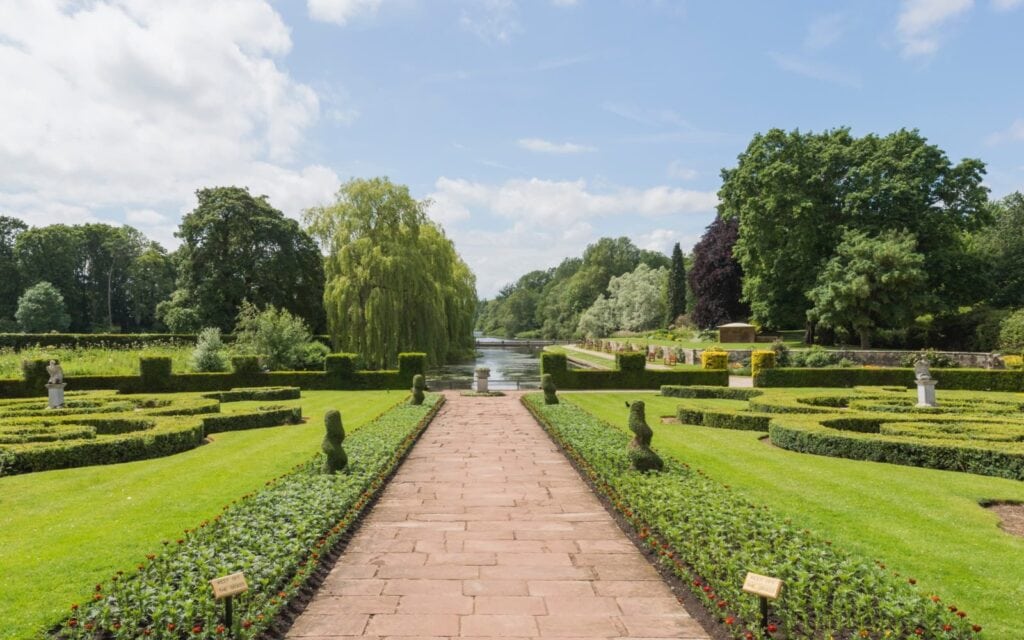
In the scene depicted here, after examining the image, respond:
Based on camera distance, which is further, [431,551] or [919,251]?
[919,251]

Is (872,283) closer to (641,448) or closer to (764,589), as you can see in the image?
(641,448)

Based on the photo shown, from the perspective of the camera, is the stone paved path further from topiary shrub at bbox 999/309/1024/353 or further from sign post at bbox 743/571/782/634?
topiary shrub at bbox 999/309/1024/353

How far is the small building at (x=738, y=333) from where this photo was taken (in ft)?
134

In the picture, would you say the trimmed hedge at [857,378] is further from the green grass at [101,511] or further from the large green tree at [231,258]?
the large green tree at [231,258]

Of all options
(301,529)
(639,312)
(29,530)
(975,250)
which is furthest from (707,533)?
(639,312)

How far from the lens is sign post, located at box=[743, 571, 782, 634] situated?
12.5ft

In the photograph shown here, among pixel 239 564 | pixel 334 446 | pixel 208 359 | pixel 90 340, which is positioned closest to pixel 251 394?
pixel 208 359

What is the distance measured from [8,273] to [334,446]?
65.3m

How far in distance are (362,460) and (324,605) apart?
435cm

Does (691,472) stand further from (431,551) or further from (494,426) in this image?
(494,426)

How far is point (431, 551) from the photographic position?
19.7ft

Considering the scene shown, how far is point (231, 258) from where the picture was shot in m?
39.1

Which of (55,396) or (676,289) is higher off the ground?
(676,289)

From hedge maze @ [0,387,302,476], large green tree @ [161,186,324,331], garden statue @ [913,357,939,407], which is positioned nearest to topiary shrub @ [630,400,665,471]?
hedge maze @ [0,387,302,476]
